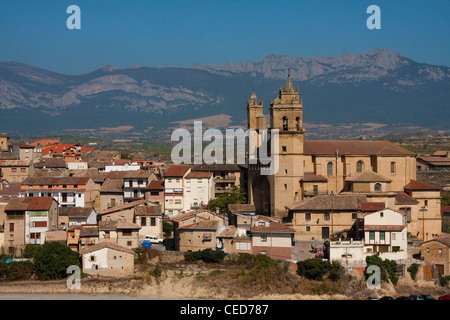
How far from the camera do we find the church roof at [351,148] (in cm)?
5288

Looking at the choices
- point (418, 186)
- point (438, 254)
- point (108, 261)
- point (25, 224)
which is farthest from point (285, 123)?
point (25, 224)

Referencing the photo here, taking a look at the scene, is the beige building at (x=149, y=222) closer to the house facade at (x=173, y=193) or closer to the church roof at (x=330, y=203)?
the house facade at (x=173, y=193)

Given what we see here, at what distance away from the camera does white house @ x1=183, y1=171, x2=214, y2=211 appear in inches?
2084

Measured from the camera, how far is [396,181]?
172ft

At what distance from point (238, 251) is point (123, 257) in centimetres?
647

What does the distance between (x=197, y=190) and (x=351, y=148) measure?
38.8ft

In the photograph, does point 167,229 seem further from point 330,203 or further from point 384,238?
point 384,238

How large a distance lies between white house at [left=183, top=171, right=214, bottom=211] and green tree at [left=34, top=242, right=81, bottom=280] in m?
13.8

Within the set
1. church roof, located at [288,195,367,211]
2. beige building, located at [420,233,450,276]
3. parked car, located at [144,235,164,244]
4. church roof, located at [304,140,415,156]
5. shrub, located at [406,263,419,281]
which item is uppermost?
church roof, located at [304,140,415,156]

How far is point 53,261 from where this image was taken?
3938cm

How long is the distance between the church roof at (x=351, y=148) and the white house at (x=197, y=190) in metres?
7.69

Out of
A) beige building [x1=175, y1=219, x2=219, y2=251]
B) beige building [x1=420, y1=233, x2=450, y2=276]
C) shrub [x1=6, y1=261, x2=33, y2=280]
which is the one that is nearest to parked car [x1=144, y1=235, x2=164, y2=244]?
beige building [x1=175, y1=219, x2=219, y2=251]

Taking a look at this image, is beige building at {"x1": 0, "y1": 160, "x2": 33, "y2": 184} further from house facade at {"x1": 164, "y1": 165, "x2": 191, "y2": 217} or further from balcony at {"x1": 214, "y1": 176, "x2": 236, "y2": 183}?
balcony at {"x1": 214, "y1": 176, "x2": 236, "y2": 183}

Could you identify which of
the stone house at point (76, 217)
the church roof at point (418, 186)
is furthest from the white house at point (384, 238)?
the stone house at point (76, 217)
